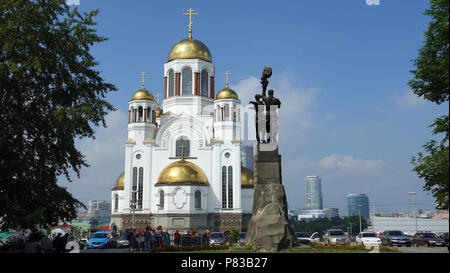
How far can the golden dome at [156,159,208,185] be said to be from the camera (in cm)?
4009

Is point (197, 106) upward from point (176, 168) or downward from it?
upward

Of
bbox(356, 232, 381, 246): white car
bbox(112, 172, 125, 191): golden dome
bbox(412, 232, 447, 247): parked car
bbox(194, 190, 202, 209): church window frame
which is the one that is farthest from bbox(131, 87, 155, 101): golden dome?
bbox(412, 232, 447, 247): parked car

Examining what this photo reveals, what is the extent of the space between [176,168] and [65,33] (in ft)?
83.3

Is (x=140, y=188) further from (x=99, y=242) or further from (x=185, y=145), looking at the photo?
(x=99, y=242)

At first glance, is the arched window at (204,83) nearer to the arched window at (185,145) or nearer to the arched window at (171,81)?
the arched window at (171,81)

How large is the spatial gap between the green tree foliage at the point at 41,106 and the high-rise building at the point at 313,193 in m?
178

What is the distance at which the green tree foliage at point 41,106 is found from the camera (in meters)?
14.8

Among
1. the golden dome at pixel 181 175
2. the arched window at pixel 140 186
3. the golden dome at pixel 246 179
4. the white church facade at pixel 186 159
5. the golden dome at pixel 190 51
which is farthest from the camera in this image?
the golden dome at pixel 190 51

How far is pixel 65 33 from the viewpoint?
1650 cm

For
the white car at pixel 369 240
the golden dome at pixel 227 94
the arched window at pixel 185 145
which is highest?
the golden dome at pixel 227 94

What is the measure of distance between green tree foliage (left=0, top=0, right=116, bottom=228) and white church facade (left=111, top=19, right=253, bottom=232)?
23.1 m

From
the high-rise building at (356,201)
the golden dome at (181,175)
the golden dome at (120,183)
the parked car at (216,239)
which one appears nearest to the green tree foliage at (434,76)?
the parked car at (216,239)
